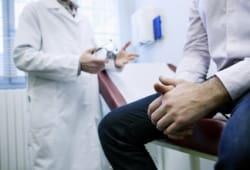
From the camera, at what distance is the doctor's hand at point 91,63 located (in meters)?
1.37

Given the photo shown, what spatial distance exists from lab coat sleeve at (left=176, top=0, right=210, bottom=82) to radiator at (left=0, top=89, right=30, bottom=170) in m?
1.54

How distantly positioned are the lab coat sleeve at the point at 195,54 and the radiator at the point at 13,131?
1.54 m

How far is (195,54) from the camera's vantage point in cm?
87

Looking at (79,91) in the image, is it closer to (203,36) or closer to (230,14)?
(203,36)

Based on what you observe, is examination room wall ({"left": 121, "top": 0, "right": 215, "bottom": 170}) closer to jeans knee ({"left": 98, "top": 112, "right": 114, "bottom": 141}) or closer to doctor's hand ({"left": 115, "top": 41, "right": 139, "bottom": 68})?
doctor's hand ({"left": 115, "top": 41, "right": 139, "bottom": 68})

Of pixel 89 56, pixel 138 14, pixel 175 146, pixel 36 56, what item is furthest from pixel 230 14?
pixel 138 14

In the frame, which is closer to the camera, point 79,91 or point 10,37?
point 79,91

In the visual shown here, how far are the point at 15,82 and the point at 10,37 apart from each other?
34 centimetres

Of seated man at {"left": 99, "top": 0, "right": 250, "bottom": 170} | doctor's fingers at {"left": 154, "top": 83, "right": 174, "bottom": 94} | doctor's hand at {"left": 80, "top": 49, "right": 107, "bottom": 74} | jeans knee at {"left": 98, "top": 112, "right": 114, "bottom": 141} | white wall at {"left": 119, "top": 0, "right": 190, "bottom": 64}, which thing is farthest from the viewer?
white wall at {"left": 119, "top": 0, "right": 190, "bottom": 64}

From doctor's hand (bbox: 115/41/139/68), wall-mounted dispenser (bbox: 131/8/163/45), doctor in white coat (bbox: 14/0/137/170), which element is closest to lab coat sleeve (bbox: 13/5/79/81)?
doctor in white coat (bbox: 14/0/137/170)

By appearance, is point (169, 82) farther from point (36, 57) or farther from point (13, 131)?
point (13, 131)

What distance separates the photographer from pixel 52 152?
4.68ft

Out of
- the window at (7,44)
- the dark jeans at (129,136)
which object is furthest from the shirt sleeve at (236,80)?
the window at (7,44)

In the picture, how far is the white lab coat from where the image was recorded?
142 centimetres
